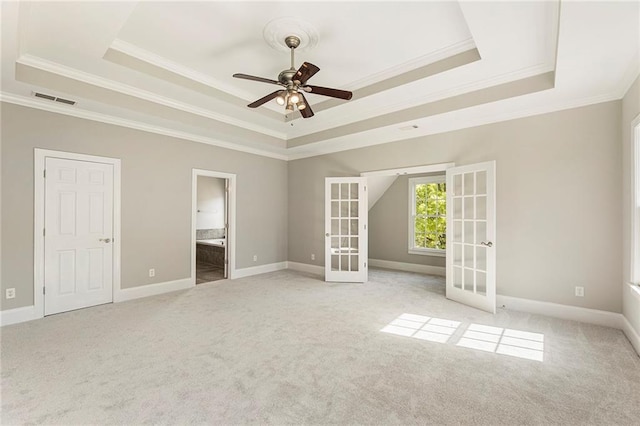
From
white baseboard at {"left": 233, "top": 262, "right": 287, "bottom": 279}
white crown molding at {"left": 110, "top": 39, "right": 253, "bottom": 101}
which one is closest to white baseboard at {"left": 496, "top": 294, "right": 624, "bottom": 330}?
white baseboard at {"left": 233, "top": 262, "right": 287, "bottom": 279}

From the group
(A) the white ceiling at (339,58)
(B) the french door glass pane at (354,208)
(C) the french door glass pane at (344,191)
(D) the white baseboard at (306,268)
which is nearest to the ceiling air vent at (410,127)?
(A) the white ceiling at (339,58)

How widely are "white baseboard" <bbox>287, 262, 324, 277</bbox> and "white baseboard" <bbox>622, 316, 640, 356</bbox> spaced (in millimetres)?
4353

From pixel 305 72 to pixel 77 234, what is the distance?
370cm

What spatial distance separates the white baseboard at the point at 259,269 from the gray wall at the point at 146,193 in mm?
101

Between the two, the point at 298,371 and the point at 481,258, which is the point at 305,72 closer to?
the point at 298,371

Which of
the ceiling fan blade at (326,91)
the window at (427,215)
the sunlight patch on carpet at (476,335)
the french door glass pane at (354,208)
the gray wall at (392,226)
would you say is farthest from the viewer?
the gray wall at (392,226)

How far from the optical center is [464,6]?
2.34 meters

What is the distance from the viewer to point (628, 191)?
119 inches

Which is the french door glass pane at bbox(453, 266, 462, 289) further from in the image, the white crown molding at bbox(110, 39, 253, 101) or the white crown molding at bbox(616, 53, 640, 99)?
the white crown molding at bbox(110, 39, 253, 101)

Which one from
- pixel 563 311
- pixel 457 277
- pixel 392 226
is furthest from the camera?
pixel 392 226

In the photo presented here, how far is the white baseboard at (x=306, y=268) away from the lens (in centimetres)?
619

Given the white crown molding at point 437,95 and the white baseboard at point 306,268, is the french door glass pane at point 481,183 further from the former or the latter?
the white baseboard at point 306,268

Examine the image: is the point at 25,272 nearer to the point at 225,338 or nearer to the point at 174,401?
the point at 225,338

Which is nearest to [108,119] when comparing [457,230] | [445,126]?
[445,126]
